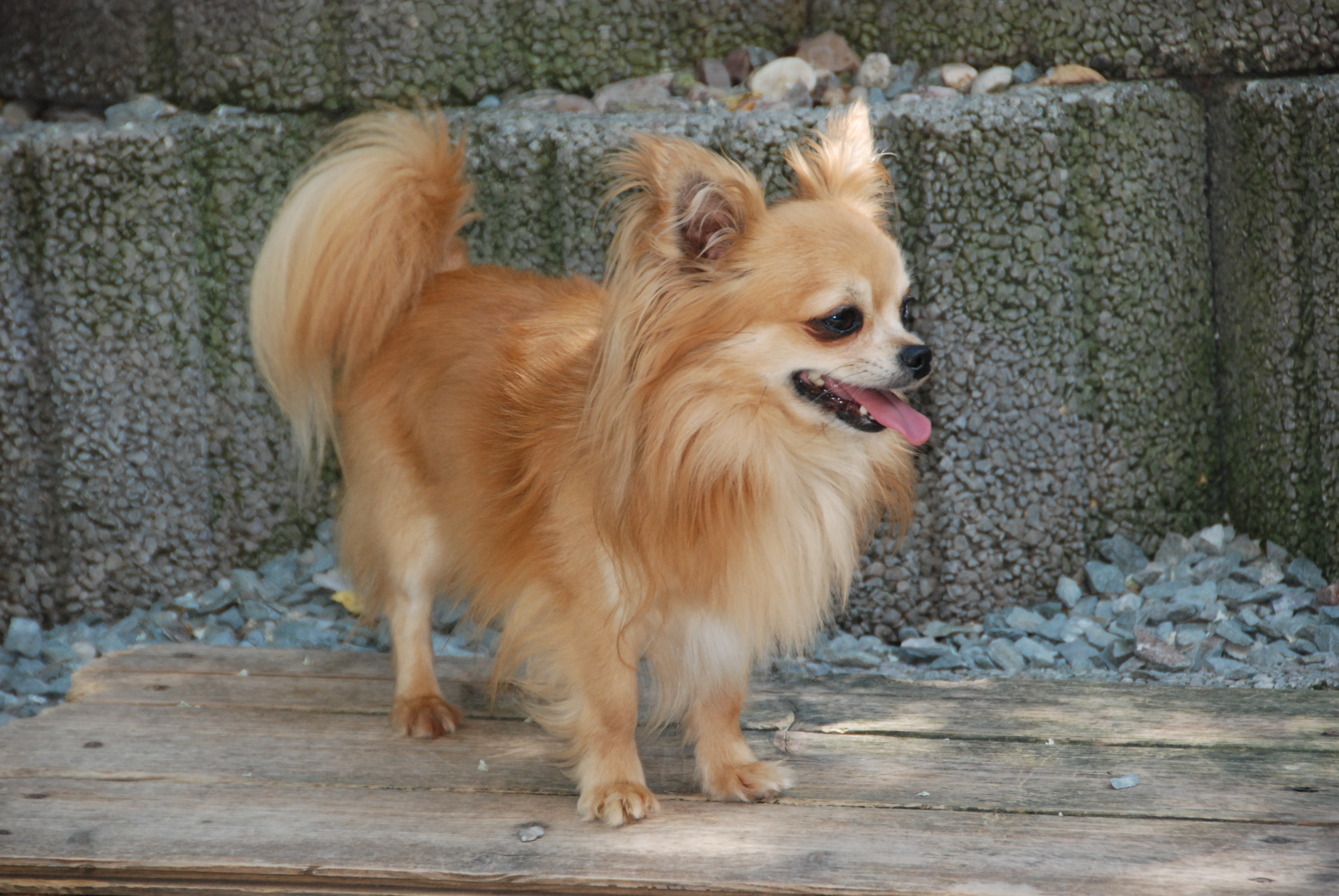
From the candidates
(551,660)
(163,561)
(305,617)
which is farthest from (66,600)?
(551,660)

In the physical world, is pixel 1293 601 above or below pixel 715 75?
→ below

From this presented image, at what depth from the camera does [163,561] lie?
4.02 metres

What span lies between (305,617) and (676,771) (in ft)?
5.70

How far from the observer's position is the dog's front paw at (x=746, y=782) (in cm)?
262

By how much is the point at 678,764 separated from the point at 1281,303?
228 cm

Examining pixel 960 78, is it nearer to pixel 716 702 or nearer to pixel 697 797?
pixel 716 702

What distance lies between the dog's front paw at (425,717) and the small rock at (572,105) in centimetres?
197

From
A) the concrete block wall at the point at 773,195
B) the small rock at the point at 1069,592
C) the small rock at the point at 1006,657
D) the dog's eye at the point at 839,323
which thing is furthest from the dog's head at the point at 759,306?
the small rock at the point at 1069,592

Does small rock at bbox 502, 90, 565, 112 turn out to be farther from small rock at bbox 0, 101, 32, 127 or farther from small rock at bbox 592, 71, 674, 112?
small rock at bbox 0, 101, 32, 127

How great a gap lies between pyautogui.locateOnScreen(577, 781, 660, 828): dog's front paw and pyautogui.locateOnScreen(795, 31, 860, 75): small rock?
8.39ft

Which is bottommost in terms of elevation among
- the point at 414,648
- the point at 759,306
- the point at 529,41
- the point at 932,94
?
the point at 414,648

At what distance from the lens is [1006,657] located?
3.60 meters

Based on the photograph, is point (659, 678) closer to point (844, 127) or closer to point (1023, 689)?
point (1023, 689)

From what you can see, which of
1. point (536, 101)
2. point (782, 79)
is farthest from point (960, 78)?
point (536, 101)
